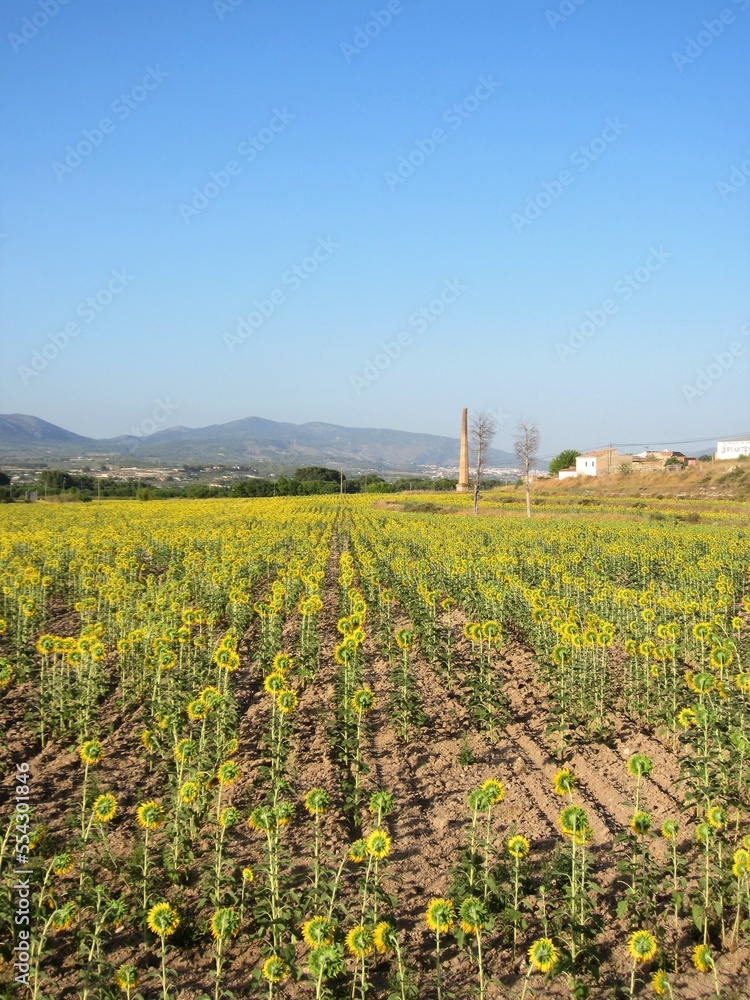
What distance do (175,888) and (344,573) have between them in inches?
388

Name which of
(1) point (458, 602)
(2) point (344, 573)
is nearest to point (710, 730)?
(1) point (458, 602)

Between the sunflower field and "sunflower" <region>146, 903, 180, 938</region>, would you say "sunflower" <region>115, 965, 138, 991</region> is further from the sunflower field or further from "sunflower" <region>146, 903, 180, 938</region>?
"sunflower" <region>146, 903, 180, 938</region>

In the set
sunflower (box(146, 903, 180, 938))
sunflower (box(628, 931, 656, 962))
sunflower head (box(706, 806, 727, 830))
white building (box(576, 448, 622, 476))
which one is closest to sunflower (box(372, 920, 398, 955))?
sunflower (box(146, 903, 180, 938))

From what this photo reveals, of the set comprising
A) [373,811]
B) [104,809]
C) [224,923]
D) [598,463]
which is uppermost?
[598,463]

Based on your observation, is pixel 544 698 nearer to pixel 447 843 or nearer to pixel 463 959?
pixel 447 843

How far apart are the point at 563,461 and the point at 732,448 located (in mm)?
25496

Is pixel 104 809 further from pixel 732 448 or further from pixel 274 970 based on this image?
pixel 732 448

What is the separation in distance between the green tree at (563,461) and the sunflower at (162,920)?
106835 millimetres

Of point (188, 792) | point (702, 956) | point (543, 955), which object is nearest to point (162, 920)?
point (188, 792)

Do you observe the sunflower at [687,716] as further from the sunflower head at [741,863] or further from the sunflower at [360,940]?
the sunflower at [360,940]

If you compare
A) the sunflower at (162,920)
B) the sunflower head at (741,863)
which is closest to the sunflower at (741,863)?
the sunflower head at (741,863)

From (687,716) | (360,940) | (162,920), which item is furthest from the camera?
(687,716)

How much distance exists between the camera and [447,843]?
5570 mm

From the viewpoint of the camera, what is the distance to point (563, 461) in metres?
110
